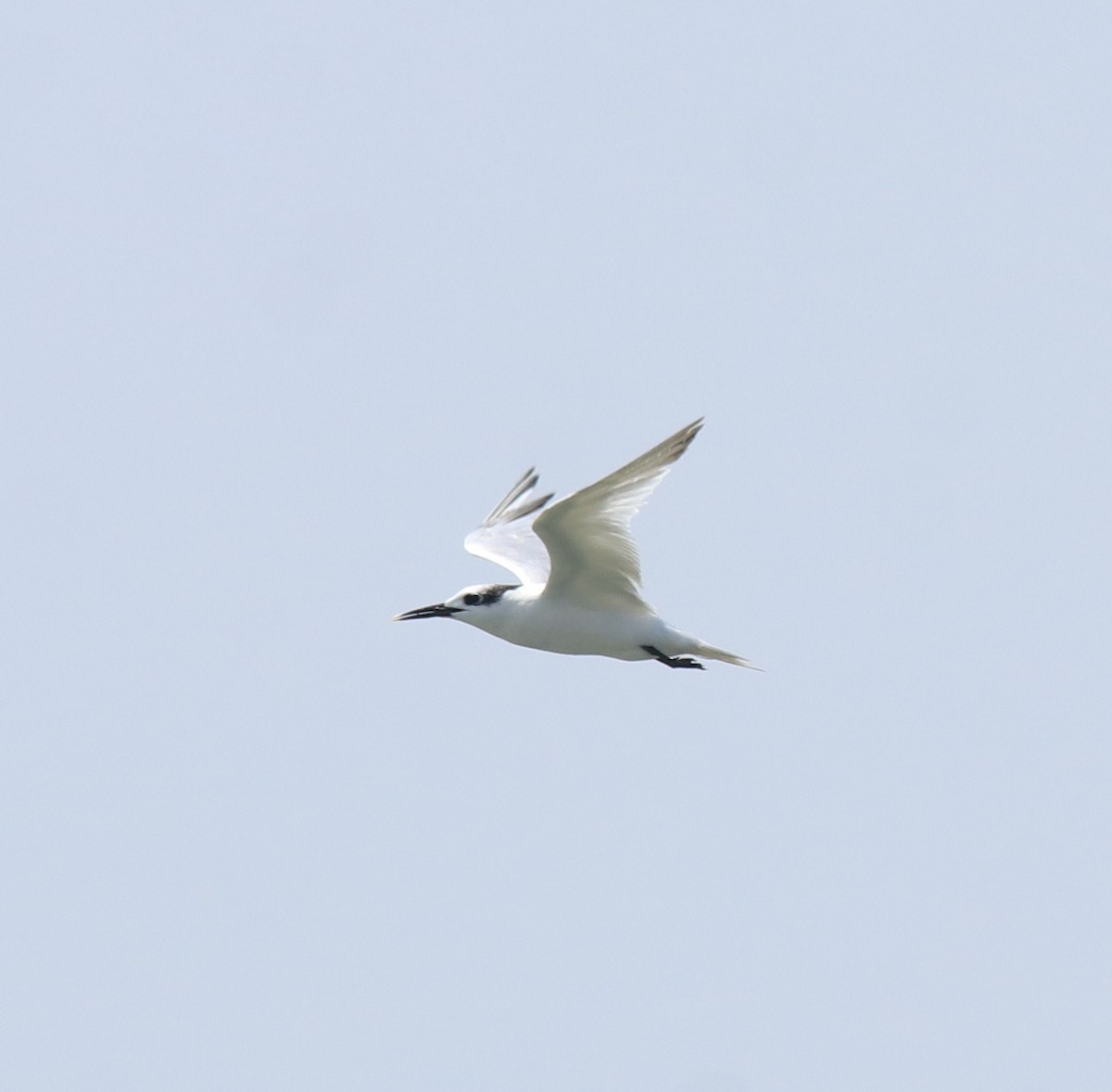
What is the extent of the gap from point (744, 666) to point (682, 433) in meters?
2.58

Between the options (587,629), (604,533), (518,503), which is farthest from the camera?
(518,503)

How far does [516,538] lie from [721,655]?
2.99 meters

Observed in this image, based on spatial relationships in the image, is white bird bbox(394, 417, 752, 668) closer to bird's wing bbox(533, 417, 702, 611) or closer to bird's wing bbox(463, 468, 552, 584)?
bird's wing bbox(533, 417, 702, 611)

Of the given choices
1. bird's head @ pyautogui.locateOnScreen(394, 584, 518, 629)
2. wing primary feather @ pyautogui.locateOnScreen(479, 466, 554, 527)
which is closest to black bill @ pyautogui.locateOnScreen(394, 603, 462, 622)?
bird's head @ pyautogui.locateOnScreen(394, 584, 518, 629)

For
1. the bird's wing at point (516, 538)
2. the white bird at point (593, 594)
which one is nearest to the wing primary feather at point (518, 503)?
the bird's wing at point (516, 538)

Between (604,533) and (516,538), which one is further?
(516,538)

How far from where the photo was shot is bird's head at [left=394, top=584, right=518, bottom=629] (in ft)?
46.2

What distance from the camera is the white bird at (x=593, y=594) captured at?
12.2m

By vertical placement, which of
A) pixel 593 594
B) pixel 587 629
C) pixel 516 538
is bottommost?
pixel 587 629

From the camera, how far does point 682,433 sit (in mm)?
11930

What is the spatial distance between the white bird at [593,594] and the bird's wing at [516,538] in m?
0.62

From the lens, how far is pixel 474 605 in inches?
559

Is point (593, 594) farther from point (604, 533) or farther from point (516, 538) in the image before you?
point (516, 538)

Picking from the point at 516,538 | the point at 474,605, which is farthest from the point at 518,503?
the point at 474,605
